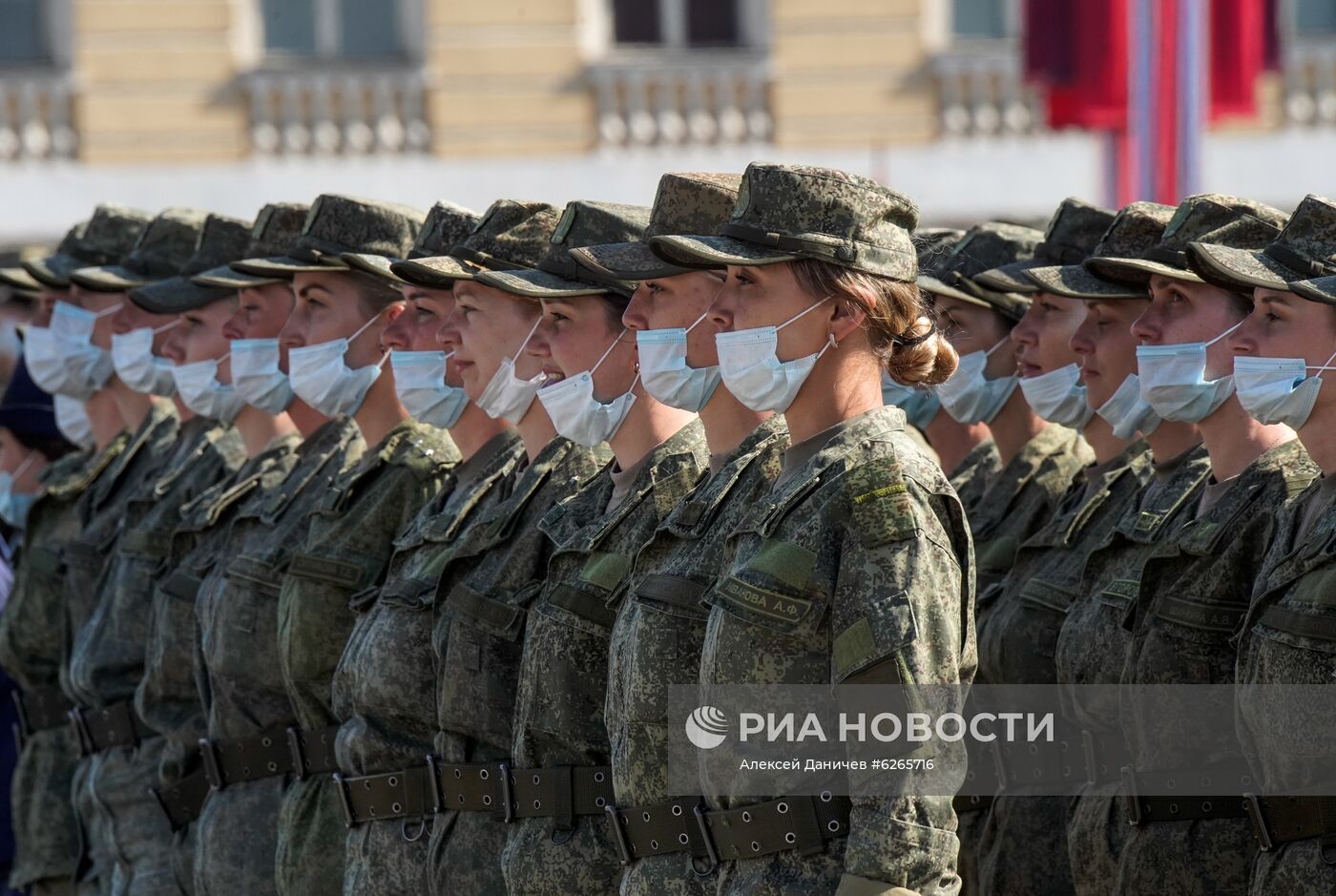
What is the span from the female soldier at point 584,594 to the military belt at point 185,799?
2.04 m

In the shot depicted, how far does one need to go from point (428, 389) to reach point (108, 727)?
2.02 m

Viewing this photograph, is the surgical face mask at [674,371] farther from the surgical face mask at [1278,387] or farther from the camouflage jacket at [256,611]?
the camouflage jacket at [256,611]

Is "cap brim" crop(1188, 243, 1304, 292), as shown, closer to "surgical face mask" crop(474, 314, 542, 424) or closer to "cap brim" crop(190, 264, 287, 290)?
"surgical face mask" crop(474, 314, 542, 424)

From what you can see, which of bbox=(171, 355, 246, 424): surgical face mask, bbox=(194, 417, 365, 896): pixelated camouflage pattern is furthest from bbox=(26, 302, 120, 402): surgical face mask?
bbox=(194, 417, 365, 896): pixelated camouflage pattern

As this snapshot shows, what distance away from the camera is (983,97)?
16.7 meters

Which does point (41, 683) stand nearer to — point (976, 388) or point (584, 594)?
point (976, 388)

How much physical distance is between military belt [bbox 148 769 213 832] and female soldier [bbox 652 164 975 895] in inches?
121

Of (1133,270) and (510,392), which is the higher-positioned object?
(1133,270)

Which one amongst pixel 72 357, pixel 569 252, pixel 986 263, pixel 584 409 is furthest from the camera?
pixel 72 357

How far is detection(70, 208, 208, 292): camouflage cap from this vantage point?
8.70 meters

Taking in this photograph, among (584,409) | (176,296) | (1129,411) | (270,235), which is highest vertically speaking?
(270,235)

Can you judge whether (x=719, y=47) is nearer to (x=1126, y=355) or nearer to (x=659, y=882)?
(x=1126, y=355)

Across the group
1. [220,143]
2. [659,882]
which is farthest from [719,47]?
[659,882]

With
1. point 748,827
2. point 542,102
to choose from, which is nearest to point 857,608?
point 748,827
